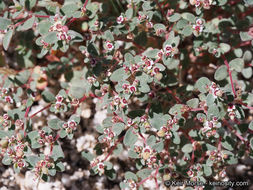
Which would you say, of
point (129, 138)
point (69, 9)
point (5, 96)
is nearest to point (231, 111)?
point (129, 138)

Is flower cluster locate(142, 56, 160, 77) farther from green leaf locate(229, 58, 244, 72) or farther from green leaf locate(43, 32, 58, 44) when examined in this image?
green leaf locate(229, 58, 244, 72)

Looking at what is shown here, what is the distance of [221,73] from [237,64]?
0.59 feet

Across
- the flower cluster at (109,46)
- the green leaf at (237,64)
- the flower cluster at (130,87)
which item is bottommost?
the green leaf at (237,64)

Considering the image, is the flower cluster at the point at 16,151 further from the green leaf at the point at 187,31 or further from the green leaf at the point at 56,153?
the green leaf at the point at 187,31

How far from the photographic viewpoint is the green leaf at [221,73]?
2656 millimetres

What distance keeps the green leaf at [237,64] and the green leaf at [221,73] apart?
10 centimetres

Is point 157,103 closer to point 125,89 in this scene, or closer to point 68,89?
point 125,89

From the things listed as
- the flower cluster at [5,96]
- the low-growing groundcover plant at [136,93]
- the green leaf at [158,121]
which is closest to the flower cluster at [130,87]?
the low-growing groundcover plant at [136,93]

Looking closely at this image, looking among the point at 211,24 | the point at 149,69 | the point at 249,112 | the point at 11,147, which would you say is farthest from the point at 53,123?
the point at 249,112

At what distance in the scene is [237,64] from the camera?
270 centimetres

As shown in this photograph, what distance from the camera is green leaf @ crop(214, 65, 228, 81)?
2656mm

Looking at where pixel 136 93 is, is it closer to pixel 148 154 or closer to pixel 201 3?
pixel 148 154

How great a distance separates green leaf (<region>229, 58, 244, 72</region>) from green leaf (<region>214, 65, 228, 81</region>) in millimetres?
96

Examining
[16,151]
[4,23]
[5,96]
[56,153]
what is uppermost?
[4,23]
